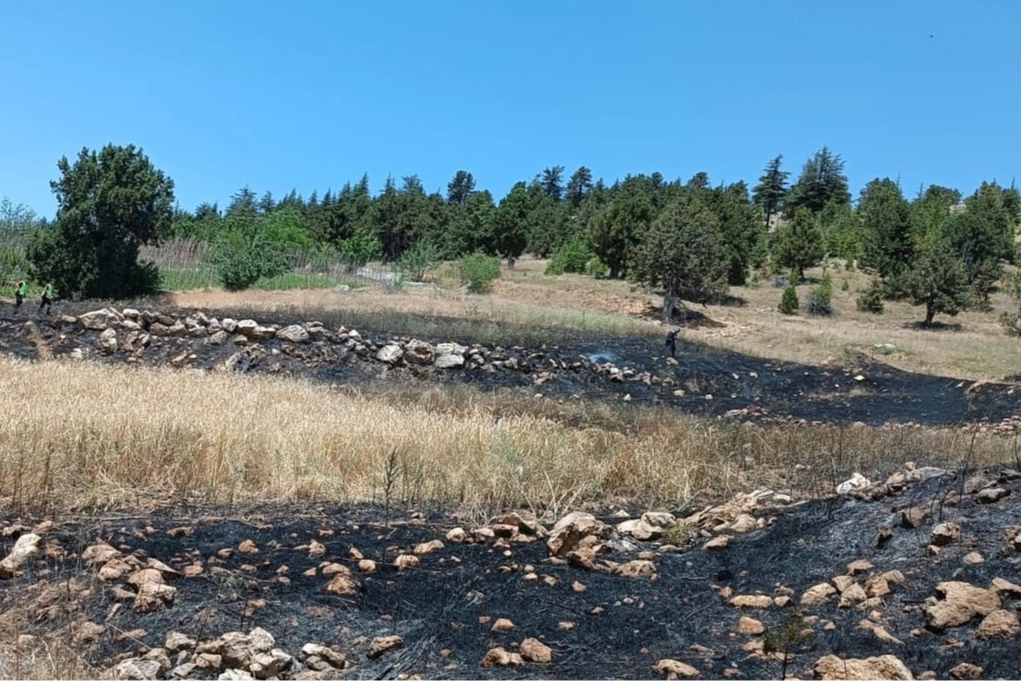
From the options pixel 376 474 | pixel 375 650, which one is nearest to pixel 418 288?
pixel 376 474

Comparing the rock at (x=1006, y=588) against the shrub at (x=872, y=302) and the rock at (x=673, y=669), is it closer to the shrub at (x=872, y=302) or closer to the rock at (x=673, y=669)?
the rock at (x=673, y=669)

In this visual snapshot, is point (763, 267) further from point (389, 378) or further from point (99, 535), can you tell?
point (99, 535)

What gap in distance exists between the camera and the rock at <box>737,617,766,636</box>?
3098 mm

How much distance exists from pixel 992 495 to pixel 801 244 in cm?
4639

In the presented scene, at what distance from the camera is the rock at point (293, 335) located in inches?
611

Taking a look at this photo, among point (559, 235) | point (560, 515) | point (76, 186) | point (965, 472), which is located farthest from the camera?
point (559, 235)

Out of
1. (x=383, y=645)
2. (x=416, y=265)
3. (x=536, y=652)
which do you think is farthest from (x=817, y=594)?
(x=416, y=265)

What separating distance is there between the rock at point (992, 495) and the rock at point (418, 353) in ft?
40.6

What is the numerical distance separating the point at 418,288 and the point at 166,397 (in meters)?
29.3

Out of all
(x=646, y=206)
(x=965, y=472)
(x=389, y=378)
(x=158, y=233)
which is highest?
(x=646, y=206)

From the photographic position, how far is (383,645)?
2.95 meters

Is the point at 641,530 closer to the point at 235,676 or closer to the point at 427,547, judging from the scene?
the point at 427,547

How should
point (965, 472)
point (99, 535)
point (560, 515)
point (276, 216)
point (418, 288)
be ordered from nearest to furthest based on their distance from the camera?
1. point (99, 535)
2. point (965, 472)
3. point (560, 515)
4. point (418, 288)
5. point (276, 216)

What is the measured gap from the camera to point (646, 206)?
46062 mm
